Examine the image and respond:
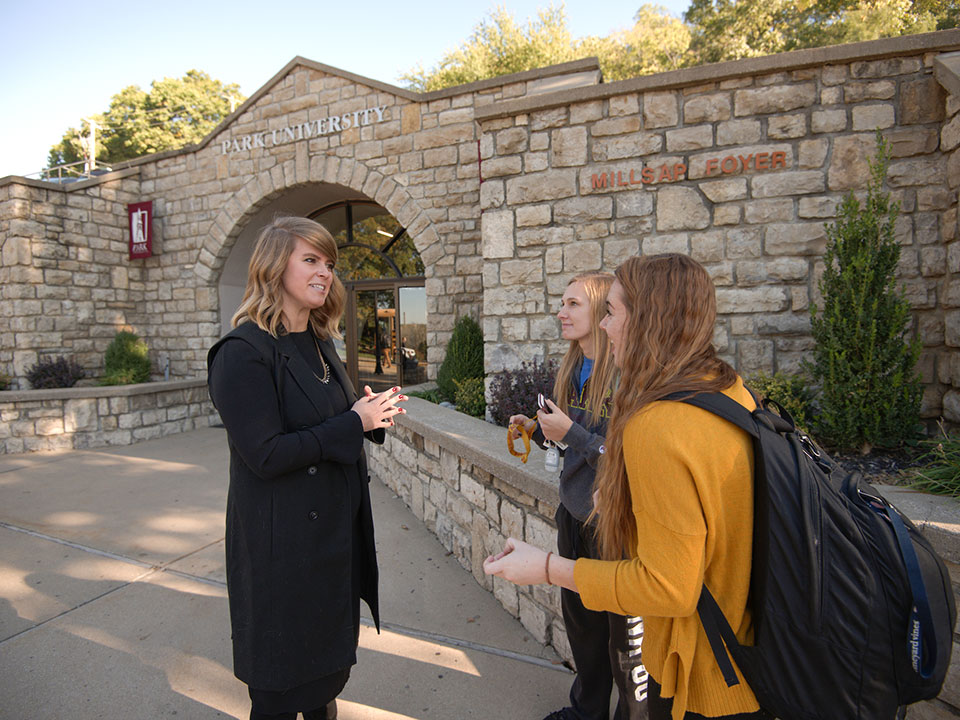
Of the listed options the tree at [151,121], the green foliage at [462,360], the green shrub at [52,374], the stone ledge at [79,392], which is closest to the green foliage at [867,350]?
the green foliage at [462,360]

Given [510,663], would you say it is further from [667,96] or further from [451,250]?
[451,250]

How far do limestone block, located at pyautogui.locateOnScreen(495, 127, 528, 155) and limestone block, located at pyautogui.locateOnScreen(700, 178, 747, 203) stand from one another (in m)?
1.66

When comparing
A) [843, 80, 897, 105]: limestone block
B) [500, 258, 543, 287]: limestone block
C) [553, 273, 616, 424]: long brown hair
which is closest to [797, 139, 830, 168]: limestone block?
[843, 80, 897, 105]: limestone block

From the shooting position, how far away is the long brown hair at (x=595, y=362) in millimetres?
2074

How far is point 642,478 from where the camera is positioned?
3.72 ft

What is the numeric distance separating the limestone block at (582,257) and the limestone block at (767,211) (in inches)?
48.8

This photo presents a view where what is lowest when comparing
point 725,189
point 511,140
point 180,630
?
point 180,630

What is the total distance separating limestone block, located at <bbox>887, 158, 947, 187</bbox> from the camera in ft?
13.4

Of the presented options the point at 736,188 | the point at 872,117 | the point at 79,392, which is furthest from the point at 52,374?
the point at 872,117

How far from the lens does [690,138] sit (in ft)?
15.2

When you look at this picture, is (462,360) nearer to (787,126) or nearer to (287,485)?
(787,126)

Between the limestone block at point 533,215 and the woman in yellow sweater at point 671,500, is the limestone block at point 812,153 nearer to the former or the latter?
the limestone block at point 533,215

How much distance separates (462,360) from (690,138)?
149 inches

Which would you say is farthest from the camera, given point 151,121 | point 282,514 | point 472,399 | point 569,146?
point 151,121
